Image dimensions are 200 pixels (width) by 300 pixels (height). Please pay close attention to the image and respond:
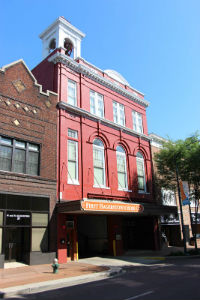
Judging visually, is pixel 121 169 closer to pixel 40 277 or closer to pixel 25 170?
pixel 25 170

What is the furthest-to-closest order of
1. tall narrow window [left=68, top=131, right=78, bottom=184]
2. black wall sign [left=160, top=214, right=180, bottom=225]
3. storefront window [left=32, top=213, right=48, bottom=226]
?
1. black wall sign [left=160, top=214, right=180, bottom=225]
2. tall narrow window [left=68, top=131, right=78, bottom=184]
3. storefront window [left=32, top=213, right=48, bottom=226]

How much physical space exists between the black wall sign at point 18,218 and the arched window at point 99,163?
19.8 ft

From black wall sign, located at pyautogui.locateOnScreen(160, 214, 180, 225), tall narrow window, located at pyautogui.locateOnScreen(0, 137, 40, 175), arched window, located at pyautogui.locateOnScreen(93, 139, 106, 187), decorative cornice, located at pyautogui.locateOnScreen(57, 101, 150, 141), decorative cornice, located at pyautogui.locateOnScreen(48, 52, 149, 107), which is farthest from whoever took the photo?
black wall sign, located at pyautogui.locateOnScreen(160, 214, 180, 225)

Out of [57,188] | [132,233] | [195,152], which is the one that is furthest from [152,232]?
[57,188]

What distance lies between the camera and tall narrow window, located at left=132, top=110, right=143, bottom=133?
2583 centimetres

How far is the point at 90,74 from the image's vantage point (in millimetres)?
21953

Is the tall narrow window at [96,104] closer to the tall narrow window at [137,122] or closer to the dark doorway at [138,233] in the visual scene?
the tall narrow window at [137,122]

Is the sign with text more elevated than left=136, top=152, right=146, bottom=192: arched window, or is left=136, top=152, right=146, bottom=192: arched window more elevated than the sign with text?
left=136, top=152, right=146, bottom=192: arched window

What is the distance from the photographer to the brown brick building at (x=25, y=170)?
14.8 metres

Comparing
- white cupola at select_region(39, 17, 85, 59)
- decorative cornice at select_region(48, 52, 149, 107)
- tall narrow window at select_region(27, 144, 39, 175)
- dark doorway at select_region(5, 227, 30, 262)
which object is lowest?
dark doorway at select_region(5, 227, 30, 262)

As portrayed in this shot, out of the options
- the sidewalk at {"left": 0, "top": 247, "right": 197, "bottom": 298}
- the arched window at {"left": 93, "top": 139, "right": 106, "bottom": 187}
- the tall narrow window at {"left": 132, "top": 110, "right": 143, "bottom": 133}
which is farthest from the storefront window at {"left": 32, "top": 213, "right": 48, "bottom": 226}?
the tall narrow window at {"left": 132, "top": 110, "right": 143, "bottom": 133}

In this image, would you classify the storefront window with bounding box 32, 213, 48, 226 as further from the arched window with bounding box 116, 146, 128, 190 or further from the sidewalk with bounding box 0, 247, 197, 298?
the arched window with bounding box 116, 146, 128, 190

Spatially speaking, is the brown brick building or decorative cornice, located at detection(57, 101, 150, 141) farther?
decorative cornice, located at detection(57, 101, 150, 141)

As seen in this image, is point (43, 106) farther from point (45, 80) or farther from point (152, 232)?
point (152, 232)
